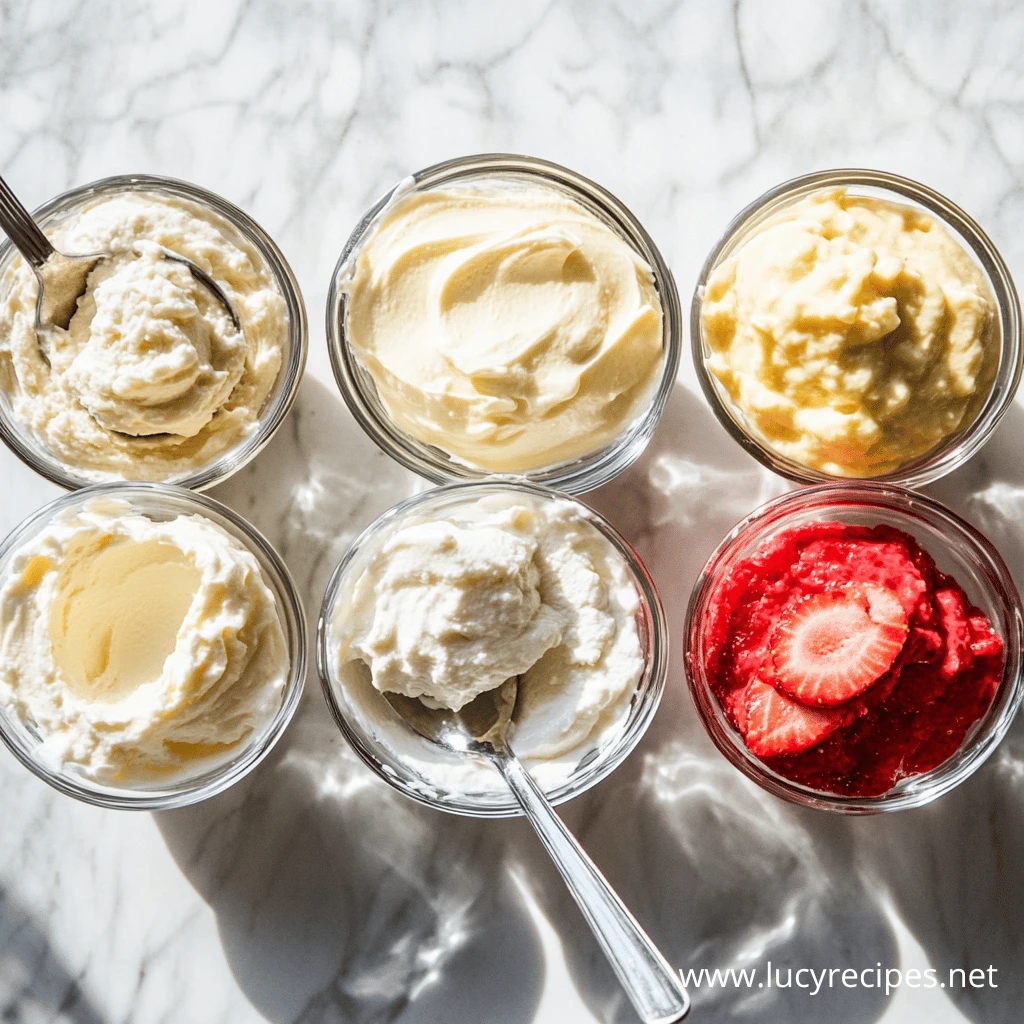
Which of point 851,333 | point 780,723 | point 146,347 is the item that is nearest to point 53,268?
point 146,347

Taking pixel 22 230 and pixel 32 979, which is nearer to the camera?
pixel 22 230

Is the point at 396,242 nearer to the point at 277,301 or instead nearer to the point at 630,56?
the point at 277,301

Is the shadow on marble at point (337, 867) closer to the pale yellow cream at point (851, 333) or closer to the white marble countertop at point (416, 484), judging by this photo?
the white marble countertop at point (416, 484)

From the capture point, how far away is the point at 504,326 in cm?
158

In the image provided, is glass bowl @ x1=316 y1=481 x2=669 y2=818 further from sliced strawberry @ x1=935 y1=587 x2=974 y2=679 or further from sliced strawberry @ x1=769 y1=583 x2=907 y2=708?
sliced strawberry @ x1=935 y1=587 x2=974 y2=679

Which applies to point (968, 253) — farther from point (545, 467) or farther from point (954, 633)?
point (545, 467)

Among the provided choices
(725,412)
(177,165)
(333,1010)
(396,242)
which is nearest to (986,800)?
(725,412)

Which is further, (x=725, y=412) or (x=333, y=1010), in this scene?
(x=333, y=1010)

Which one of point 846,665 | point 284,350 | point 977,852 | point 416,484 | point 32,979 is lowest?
point 32,979

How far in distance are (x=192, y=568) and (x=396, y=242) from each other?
2.08 feet

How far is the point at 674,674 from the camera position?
178cm

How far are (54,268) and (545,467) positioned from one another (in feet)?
2.85

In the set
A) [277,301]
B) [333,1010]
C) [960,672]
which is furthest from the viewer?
[333,1010]

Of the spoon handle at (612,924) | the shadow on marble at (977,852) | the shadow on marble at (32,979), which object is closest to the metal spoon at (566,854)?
the spoon handle at (612,924)
